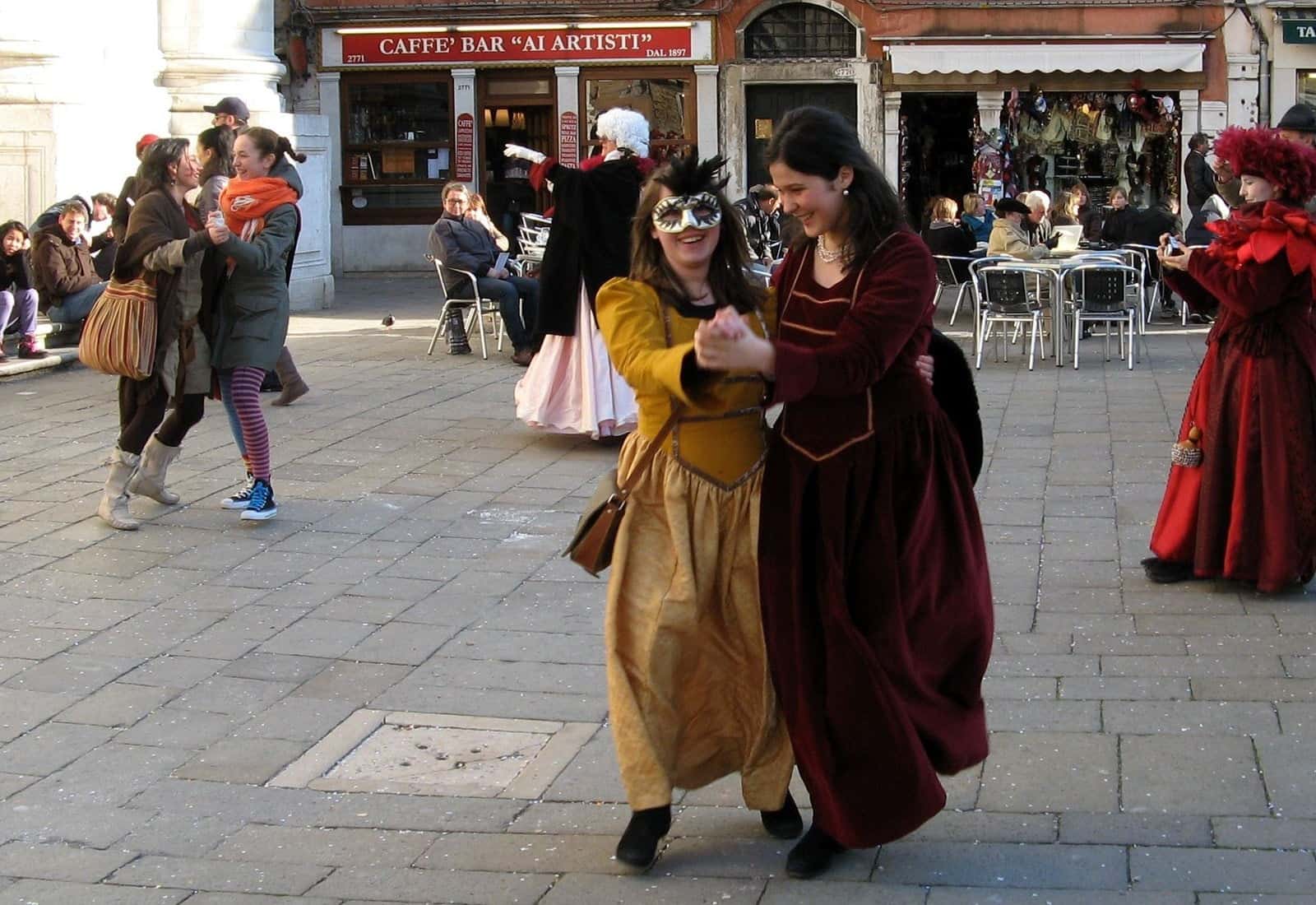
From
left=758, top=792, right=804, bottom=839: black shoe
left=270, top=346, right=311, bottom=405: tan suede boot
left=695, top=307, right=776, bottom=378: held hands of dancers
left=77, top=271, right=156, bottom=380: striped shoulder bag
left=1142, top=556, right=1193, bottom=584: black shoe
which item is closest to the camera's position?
left=695, top=307, right=776, bottom=378: held hands of dancers

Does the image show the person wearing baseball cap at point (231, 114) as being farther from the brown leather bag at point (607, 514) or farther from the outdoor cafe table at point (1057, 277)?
the outdoor cafe table at point (1057, 277)

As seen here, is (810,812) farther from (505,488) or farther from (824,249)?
(505,488)

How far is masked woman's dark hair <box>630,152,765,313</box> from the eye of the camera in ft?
13.8

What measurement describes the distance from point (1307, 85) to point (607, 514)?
2189 cm

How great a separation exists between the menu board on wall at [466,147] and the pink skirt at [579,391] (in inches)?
605

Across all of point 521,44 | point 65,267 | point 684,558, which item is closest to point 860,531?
point 684,558

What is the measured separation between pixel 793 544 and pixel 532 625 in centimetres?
255

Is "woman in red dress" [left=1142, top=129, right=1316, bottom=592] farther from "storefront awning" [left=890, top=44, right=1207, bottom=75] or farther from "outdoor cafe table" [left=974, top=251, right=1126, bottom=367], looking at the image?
"storefront awning" [left=890, top=44, right=1207, bottom=75]

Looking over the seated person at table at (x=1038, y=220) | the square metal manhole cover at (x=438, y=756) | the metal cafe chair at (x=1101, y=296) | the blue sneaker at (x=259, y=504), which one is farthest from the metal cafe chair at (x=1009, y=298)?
the square metal manhole cover at (x=438, y=756)

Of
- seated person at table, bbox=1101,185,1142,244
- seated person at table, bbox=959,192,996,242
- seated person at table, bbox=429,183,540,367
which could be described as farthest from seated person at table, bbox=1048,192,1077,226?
seated person at table, bbox=429,183,540,367

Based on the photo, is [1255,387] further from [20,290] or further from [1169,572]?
[20,290]

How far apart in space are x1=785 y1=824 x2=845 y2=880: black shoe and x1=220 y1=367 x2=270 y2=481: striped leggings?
14.4 ft

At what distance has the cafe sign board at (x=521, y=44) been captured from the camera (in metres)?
24.5

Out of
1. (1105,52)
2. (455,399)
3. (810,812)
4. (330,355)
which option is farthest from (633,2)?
(810,812)
